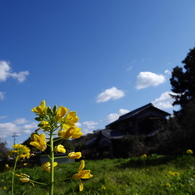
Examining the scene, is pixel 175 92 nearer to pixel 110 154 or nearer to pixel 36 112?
pixel 110 154

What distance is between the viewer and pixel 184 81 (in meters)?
21.3

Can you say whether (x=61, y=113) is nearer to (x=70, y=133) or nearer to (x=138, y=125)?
(x=70, y=133)

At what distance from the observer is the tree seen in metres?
20.5

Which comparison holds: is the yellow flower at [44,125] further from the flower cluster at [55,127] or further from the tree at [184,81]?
the tree at [184,81]

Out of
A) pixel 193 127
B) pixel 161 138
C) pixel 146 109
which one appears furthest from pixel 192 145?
pixel 146 109

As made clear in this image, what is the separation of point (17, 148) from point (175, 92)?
21824 mm

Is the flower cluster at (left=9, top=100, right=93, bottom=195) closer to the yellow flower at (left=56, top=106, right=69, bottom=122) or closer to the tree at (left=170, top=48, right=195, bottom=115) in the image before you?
the yellow flower at (left=56, top=106, right=69, bottom=122)

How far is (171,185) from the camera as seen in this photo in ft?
9.47

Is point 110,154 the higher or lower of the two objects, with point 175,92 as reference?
lower

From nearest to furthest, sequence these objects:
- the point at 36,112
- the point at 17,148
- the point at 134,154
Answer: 1. the point at 36,112
2. the point at 17,148
3. the point at 134,154

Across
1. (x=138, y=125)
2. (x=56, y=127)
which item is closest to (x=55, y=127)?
(x=56, y=127)

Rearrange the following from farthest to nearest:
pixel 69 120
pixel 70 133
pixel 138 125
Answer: pixel 138 125 → pixel 69 120 → pixel 70 133

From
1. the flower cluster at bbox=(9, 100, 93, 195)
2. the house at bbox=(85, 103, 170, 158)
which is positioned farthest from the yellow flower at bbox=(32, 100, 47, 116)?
the house at bbox=(85, 103, 170, 158)

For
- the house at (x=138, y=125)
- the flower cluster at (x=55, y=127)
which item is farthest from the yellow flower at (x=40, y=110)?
the house at (x=138, y=125)
